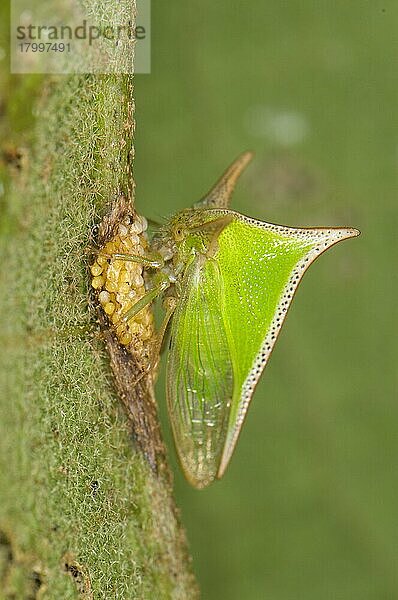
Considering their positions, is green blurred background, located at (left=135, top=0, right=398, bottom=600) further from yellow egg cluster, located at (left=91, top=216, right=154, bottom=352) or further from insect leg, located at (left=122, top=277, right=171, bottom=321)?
yellow egg cluster, located at (left=91, top=216, right=154, bottom=352)

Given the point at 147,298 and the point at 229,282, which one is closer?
the point at 147,298

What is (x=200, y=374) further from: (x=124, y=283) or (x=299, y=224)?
(x=299, y=224)

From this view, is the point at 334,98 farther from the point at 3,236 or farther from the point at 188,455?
the point at 3,236

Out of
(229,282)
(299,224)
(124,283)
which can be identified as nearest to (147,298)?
(124,283)

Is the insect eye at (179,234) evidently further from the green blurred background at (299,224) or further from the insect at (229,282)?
the green blurred background at (299,224)

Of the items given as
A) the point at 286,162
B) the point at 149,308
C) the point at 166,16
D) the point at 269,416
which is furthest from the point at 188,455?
the point at 166,16

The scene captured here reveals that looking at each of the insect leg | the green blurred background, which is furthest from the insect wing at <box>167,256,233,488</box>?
the green blurred background
